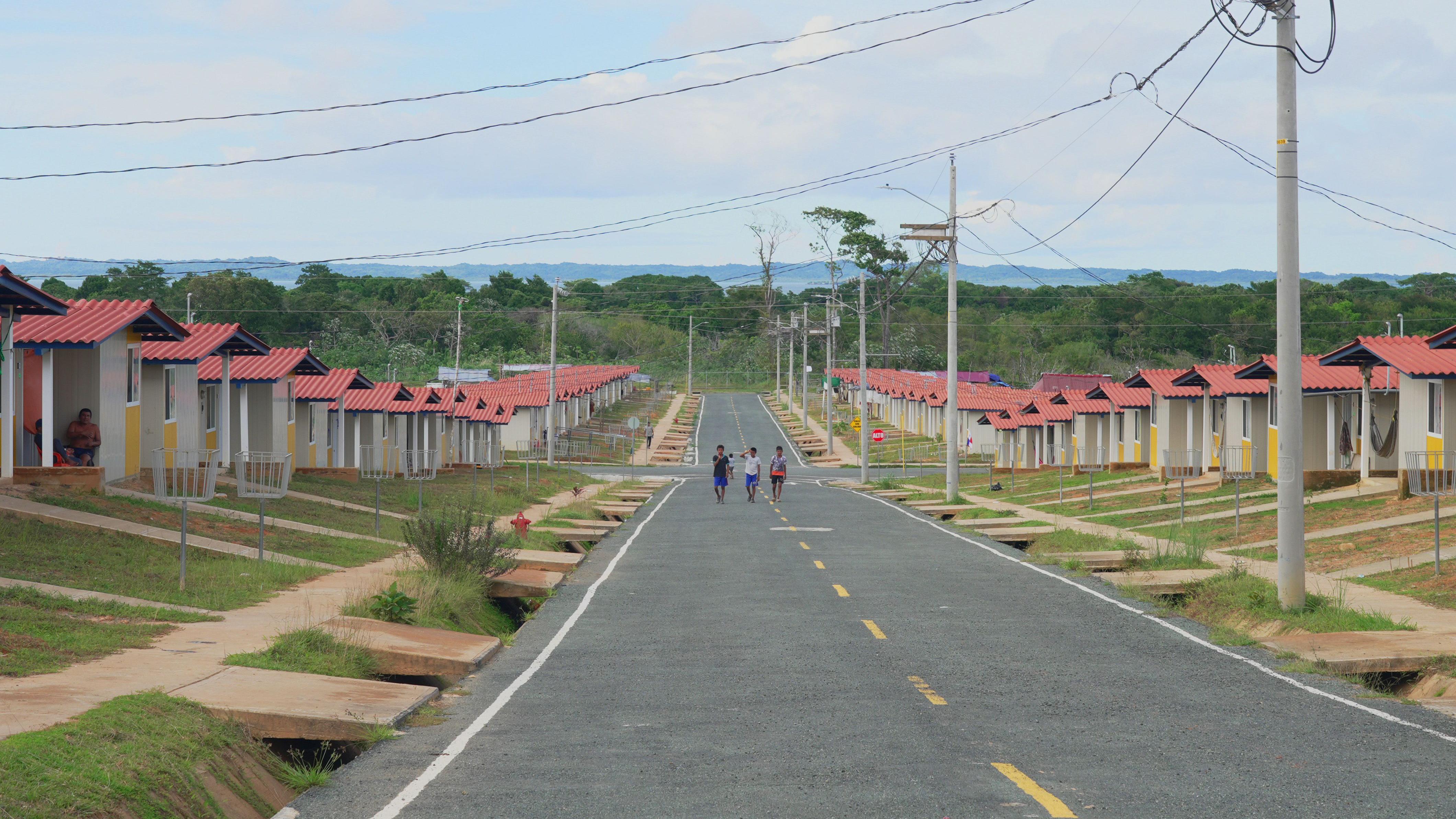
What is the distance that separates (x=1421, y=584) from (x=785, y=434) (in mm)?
78395

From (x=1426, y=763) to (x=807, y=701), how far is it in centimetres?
467

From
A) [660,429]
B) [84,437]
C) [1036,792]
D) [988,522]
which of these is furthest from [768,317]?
[1036,792]

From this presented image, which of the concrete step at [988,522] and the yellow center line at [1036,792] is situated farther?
the concrete step at [988,522]

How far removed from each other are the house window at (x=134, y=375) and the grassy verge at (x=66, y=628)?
1545 centimetres

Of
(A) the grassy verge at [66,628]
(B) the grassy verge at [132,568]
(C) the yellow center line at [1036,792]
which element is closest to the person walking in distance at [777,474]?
(B) the grassy verge at [132,568]

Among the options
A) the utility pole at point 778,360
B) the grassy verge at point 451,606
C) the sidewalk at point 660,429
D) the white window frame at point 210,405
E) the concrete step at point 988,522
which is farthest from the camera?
the utility pole at point 778,360

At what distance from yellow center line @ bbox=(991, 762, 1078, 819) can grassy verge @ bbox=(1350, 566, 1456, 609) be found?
34.1ft

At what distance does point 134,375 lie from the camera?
1171 inches

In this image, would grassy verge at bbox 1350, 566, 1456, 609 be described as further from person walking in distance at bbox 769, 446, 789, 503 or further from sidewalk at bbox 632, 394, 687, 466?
sidewalk at bbox 632, 394, 687, 466

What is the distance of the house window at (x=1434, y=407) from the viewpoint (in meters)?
28.6

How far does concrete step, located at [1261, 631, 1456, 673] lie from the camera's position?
1286 cm

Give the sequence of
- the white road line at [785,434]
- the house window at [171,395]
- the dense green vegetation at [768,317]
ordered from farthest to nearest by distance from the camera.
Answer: the dense green vegetation at [768,317], the white road line at [785,434], the house window at [171,395]

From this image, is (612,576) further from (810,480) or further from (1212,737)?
(810,480)

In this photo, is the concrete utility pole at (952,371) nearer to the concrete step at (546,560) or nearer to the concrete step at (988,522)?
the concrete step at (988,522)
